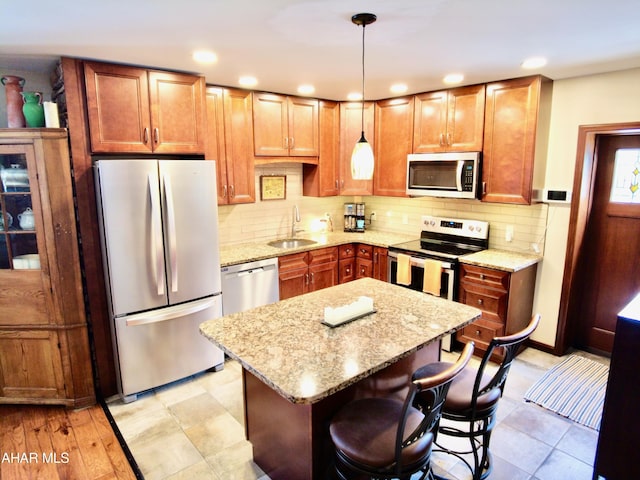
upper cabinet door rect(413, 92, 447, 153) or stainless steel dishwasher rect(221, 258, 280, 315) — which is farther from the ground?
upper cabinet door rect(413, 92, 447, 153)

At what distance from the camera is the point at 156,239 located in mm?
2857

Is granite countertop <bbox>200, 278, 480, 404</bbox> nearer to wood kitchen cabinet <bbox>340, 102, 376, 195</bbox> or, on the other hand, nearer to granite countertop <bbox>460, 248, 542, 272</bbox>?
granite countertop <bbox>460, 248, 542, 272</bbox>

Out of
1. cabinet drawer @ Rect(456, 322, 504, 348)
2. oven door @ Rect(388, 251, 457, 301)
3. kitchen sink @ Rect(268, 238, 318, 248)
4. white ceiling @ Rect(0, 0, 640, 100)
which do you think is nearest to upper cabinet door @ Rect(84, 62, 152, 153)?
white ceiling @ Rect(0, 0, 640, 100)

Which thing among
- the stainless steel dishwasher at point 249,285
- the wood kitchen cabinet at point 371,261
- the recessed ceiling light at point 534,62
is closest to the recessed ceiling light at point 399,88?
A: the recessed ceiling light at point 534,62

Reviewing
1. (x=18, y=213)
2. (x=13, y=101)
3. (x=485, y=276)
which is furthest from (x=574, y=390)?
(x=13, y=101)

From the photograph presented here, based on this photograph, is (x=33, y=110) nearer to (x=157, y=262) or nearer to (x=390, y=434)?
(x=157, y=262)

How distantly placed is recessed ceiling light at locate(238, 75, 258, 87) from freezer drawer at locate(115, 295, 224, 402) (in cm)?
185

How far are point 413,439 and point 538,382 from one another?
213 cm

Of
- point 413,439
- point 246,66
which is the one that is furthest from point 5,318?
point 413,439

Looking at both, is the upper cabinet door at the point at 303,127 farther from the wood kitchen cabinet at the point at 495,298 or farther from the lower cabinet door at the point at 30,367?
the lower cabinet door at the point at 30,367

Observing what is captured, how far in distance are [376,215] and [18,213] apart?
3.64 meters

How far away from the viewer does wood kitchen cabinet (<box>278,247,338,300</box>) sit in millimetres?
3877

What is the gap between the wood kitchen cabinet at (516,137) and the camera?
10.8 ft

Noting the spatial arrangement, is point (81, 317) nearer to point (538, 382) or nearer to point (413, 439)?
point (413, 439)
